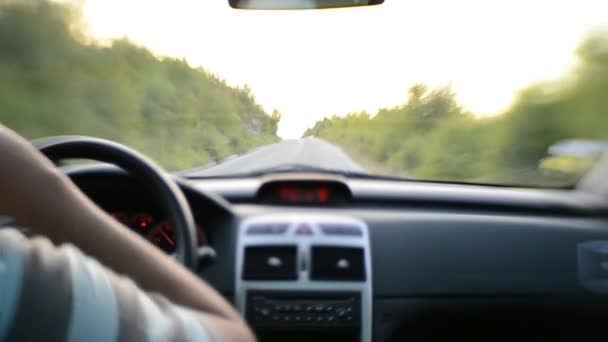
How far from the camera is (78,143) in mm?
2898

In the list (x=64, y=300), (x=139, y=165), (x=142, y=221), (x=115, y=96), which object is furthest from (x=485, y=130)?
(x=64, y=300)

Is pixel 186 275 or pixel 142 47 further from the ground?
pixel 142 47

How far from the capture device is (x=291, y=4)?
14.0ft

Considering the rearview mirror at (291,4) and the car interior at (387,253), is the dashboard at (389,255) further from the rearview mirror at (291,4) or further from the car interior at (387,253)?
the rearview mirror at (291,4)

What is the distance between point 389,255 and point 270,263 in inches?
21.8

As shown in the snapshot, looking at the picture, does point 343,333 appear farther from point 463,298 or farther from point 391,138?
point 391,138

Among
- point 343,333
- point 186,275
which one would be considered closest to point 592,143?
point 343,333

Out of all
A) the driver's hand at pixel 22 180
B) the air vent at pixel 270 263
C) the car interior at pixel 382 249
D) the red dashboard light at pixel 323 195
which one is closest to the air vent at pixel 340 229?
the car interior at pixel 382 249

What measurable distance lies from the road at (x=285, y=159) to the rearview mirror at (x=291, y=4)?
873 mm

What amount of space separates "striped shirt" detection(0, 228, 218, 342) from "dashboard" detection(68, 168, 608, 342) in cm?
253

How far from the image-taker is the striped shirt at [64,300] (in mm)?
1177

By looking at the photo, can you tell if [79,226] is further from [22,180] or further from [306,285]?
[306,285]

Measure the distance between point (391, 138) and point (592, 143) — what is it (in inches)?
43.6

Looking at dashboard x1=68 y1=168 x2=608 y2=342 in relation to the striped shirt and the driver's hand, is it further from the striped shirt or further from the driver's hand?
the striped shirt
